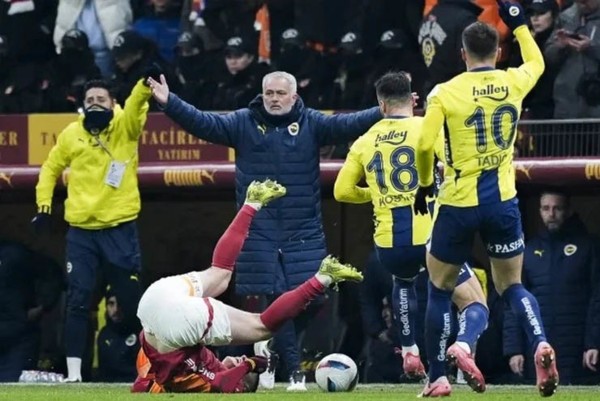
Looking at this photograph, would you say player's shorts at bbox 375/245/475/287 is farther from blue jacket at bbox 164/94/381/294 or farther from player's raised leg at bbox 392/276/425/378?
blue jacket at bbox 164/94/381/294

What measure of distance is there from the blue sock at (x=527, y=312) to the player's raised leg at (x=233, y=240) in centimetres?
200

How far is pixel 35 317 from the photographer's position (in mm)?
15594

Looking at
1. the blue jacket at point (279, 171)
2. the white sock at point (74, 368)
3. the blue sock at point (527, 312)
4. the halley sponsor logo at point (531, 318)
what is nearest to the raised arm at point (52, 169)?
the white sock at point (74, 368)

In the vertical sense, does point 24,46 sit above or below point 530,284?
above

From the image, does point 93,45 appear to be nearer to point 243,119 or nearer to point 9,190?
point 9,190

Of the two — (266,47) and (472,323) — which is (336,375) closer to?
(472,323)

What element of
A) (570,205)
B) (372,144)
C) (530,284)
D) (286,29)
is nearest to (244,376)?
(372,144)

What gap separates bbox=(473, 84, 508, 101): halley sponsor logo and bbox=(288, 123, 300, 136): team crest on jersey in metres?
3.00

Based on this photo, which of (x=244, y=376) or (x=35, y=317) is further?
(x=35, y=317)

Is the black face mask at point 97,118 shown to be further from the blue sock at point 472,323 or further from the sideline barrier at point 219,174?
the blue sock at point 472,323

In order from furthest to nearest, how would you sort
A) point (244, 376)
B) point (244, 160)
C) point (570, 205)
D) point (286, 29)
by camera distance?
point (286, 29) < point (570, 205) < point (244, 160) < point (244, 376)

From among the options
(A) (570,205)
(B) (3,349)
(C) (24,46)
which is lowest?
(B) (3,349)

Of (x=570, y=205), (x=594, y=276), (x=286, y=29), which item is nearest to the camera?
(x=594, y=276)

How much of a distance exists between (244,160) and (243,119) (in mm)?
267
